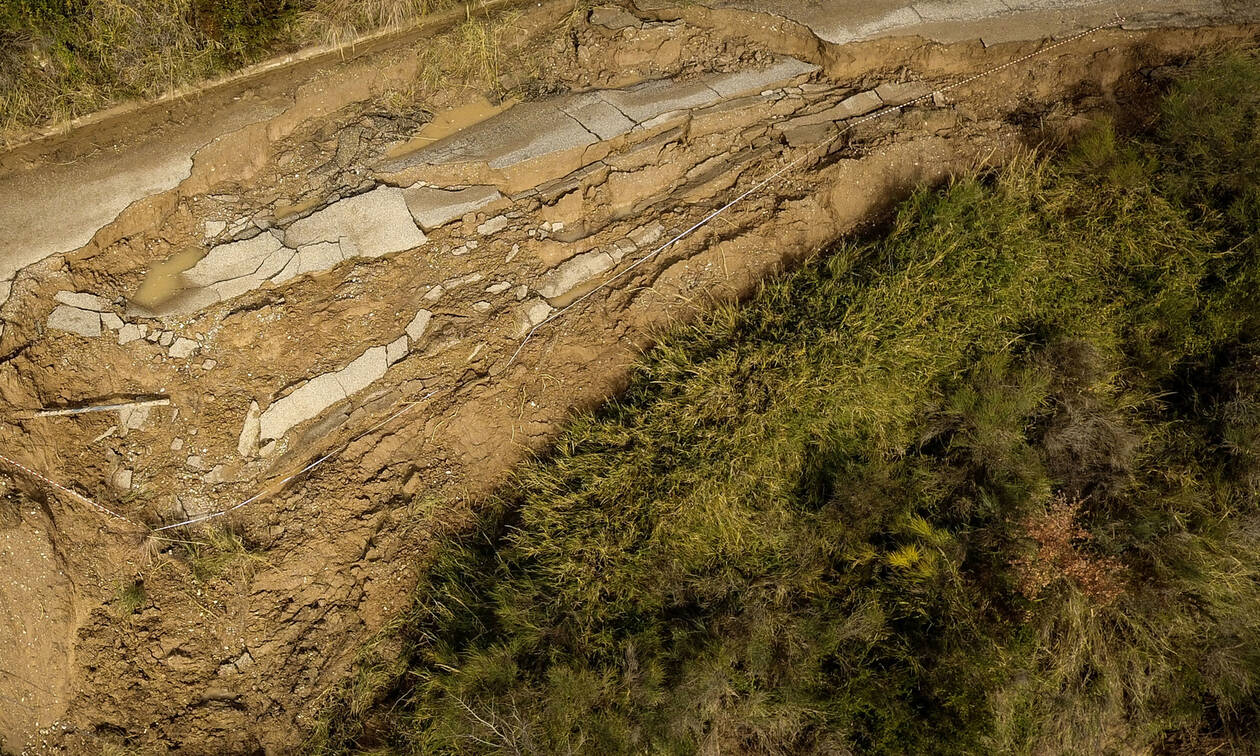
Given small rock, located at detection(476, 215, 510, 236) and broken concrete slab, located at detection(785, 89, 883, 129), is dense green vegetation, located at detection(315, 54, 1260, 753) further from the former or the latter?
small rock, located at detection(476, 215, 510, 236)

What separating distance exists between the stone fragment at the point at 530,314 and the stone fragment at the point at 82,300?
266 centimetres

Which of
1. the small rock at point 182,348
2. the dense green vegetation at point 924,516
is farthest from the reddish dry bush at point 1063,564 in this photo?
the small rock at point 182,348

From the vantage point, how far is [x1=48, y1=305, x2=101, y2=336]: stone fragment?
4629mm

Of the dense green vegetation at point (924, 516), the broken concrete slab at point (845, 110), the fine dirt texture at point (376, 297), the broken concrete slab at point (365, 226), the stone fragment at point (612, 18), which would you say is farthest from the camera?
the stone fragment at point (612, 18)

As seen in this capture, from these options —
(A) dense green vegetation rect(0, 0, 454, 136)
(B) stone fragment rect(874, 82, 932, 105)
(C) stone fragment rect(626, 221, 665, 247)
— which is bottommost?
(C) stone fragment rect(626, 221, 665, 247)

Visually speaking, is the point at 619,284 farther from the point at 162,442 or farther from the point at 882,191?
the point at 162,442

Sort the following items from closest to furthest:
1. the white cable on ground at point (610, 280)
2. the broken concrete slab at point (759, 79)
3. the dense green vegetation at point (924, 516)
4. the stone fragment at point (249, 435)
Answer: the dense green vegetation at point (924, 516) → the white cable on ground at point (610, 280) → the stone fragment at point (249, 435) → the broken concrete slab at point (759, 79)

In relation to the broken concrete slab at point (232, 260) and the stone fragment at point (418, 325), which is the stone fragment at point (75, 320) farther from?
the stone fragment at point (418, 325)

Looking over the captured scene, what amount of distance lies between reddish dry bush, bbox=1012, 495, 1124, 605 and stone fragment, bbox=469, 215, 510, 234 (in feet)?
11.9

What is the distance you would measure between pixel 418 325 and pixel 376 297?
0.35 meters

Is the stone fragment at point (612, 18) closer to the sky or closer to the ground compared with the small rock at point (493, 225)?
closer to the sky

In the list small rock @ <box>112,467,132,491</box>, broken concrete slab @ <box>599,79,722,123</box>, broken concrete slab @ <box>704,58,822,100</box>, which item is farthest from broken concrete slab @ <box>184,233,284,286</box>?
broken concrete slab @ <box>704,58,822,100</box>

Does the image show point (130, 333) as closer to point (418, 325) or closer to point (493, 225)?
point (418, 325)

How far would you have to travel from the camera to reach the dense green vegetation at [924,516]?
386 cm
